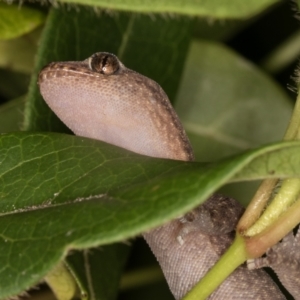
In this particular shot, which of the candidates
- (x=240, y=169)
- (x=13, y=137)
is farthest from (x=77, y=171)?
(x=240, y=169)

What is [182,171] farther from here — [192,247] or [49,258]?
[192,247]

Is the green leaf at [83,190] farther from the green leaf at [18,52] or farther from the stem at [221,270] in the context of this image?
the green leaf at [18,52]

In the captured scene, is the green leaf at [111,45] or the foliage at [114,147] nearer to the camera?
the foliage at [114,147]

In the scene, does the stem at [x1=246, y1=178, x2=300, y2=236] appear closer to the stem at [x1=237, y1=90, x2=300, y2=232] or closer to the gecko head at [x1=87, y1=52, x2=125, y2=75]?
the stem at [x1=237, y1=90, x2=300, y2=232]

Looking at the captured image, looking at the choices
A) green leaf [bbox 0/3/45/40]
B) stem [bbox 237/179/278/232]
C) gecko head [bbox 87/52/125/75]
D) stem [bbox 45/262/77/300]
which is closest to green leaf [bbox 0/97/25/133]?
green leaf [bbox 0/3/45/40]

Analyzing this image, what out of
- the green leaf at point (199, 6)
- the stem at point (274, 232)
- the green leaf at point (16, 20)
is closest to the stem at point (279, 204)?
the stem at point (274, 232)
